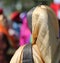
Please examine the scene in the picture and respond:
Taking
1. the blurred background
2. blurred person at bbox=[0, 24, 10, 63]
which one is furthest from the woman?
blurred person at bbox=[0, 24, 10, 63]

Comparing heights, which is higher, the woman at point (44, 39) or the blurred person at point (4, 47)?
the woman at point (44, 39)

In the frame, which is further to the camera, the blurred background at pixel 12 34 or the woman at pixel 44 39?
the blurred background at pixel 12 34

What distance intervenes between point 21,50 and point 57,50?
0.25 meters

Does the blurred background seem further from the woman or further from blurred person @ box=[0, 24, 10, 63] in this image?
the woman

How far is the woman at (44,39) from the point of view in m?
2.93

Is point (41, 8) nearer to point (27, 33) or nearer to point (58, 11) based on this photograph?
point (27, 33)

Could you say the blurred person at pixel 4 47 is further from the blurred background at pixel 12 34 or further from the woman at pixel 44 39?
the woman at pixel 44 39

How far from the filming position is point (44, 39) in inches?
116

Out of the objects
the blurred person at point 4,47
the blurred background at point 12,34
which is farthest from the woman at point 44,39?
the blurred person at point 4,47

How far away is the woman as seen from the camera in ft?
9.62

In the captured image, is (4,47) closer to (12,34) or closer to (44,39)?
(12,34)

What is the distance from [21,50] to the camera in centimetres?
295

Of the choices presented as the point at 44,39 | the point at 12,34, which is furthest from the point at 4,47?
the point at 44,39

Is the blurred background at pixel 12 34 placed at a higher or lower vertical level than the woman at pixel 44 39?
lower
